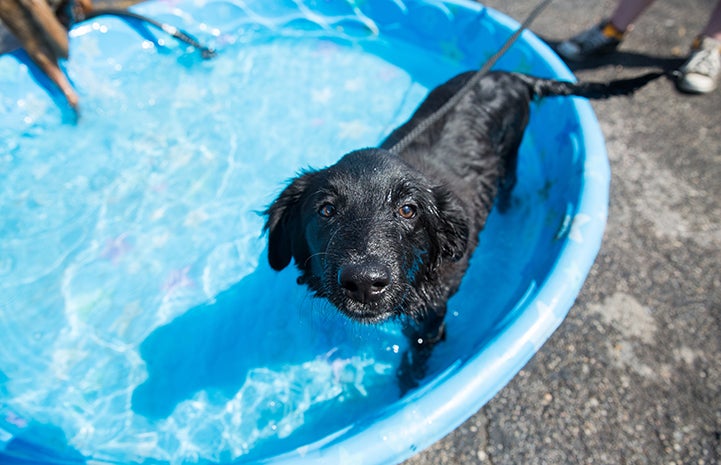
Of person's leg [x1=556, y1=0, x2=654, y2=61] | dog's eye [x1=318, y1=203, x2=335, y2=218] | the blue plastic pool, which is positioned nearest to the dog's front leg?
the blue plastic pool

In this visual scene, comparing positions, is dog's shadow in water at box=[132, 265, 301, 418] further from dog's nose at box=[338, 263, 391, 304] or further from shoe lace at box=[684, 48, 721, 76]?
shoe lace at box=[684, 48, 721, 76]

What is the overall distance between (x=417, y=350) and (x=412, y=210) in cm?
110

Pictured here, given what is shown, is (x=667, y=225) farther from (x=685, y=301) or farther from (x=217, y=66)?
(x=217, y=66)

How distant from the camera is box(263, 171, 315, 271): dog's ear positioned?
7.80 ft

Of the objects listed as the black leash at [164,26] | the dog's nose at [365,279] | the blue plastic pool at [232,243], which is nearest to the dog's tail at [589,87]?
the blue plastic pool at [232,243]

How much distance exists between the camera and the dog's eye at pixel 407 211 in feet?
6.72

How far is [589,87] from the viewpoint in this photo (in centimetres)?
300

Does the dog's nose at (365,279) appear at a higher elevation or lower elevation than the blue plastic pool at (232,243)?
higher

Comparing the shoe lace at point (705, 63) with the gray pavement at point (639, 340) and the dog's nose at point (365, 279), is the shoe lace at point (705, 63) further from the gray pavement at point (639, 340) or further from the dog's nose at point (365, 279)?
the dog's nose at point (365, 279)

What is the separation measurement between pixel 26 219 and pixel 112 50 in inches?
76.7

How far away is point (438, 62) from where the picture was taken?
16.6 feet

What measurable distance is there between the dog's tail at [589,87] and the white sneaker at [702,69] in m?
1.77

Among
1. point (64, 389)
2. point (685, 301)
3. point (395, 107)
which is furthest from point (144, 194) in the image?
point (685, 301)

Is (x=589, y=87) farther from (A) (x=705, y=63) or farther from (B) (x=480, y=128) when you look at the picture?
(A) (x=705, y=63)
